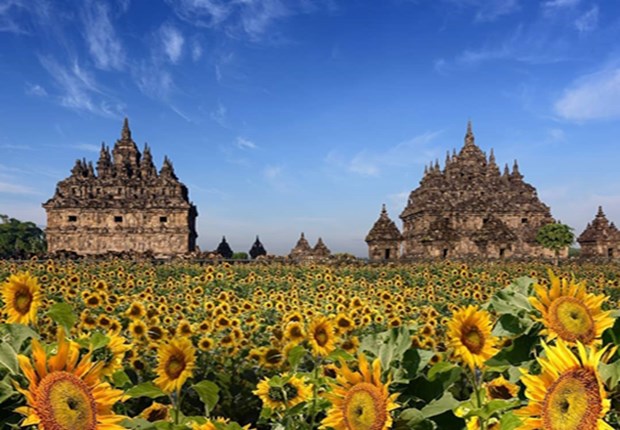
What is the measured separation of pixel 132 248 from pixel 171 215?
4299 millimetres

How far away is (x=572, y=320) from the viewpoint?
58.7 inches

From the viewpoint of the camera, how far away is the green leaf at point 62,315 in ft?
5.71

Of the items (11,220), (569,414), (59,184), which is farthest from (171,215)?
(569,414)

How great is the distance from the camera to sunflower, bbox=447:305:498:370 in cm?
182

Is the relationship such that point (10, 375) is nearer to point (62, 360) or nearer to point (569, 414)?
point (62, 360)

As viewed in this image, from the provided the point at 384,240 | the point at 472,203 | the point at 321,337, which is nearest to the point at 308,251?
the point at 384,240

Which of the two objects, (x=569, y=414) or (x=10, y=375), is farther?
(x=10, y=375)

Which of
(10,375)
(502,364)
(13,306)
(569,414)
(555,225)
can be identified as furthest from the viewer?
(555,225)

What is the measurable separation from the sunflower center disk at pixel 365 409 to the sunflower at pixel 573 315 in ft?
1.96

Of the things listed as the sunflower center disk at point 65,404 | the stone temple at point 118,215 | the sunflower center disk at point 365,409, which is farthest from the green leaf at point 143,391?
the stone temple at point 118,215

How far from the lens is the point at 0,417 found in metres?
1.51

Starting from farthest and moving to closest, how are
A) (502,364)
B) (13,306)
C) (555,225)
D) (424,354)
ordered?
(555,225), (13,306), (424,354), (502,364)

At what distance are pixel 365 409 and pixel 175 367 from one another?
0.87 metres

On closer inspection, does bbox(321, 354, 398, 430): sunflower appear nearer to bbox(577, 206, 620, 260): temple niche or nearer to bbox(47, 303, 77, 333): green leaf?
bbox(47, 303, 77, 333): green leaf
